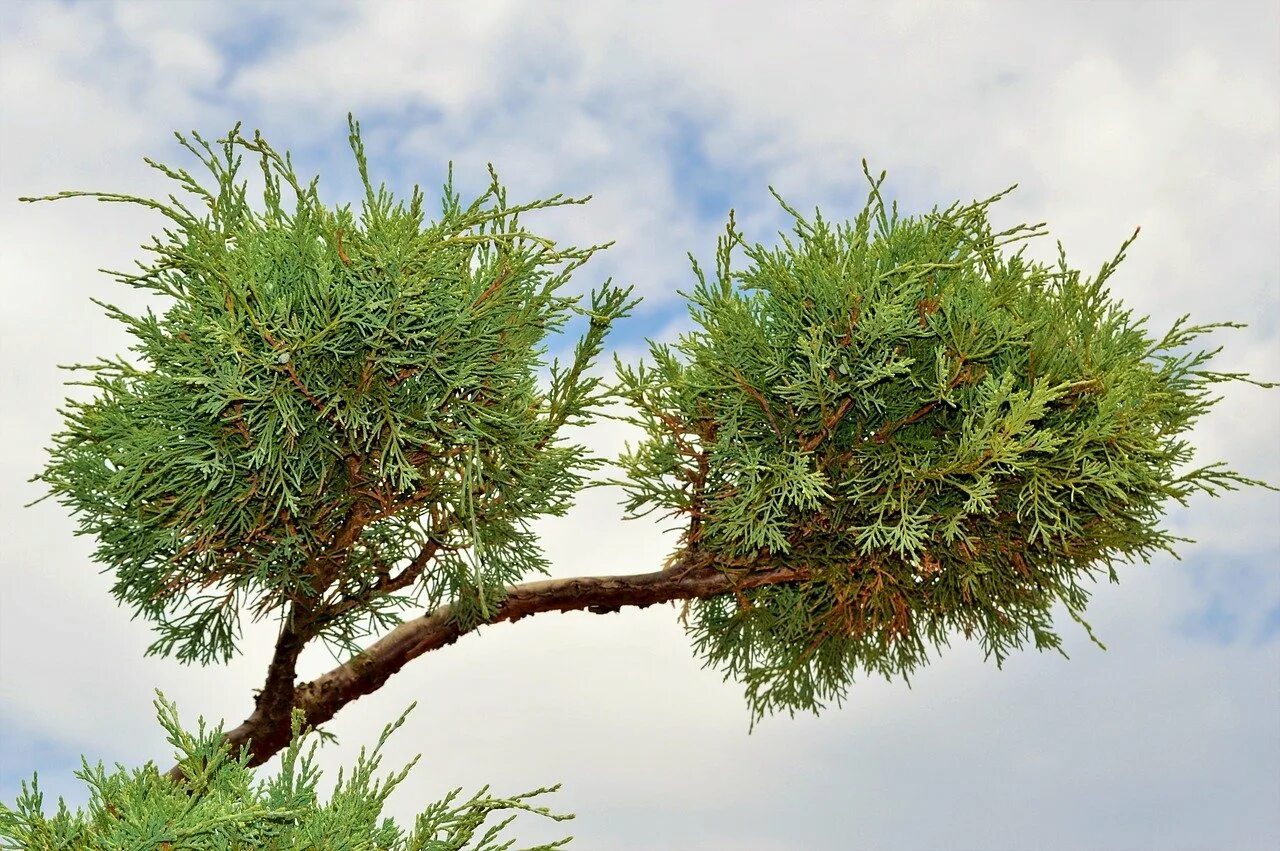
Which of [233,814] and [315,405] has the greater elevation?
[315,405]

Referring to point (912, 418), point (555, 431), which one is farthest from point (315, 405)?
point (912, 418)

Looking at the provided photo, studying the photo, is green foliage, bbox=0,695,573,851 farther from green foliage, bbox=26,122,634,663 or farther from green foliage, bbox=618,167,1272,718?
green foliage, bbox=618,167,1272,718

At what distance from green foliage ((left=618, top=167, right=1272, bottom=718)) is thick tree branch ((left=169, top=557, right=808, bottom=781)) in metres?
0.19

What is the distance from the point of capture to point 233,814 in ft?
14.4

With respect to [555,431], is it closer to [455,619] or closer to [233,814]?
[455,619]

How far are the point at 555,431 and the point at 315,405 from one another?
1515mm

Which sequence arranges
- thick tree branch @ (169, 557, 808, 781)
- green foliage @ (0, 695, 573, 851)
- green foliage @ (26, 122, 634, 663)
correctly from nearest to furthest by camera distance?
green foliage @ (0, 695, 573, 851), green foliage @ (26, 122, 634, 663), thick tree branch @ (169, 557, 808, 781)

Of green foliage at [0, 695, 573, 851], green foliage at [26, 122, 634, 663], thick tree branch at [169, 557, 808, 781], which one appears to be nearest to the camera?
green foliage at [0, 695, 573, 851]

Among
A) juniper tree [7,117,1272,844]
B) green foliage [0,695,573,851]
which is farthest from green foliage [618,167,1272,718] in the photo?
green foliage [0,695,573,851]

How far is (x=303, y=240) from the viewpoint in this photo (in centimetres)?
596

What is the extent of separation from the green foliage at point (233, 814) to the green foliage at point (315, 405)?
154cm

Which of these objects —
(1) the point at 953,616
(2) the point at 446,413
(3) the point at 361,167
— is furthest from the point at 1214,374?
(3) the point at 361,167

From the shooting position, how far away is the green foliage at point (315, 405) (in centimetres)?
597

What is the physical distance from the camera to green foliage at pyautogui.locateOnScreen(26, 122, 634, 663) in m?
5.97
